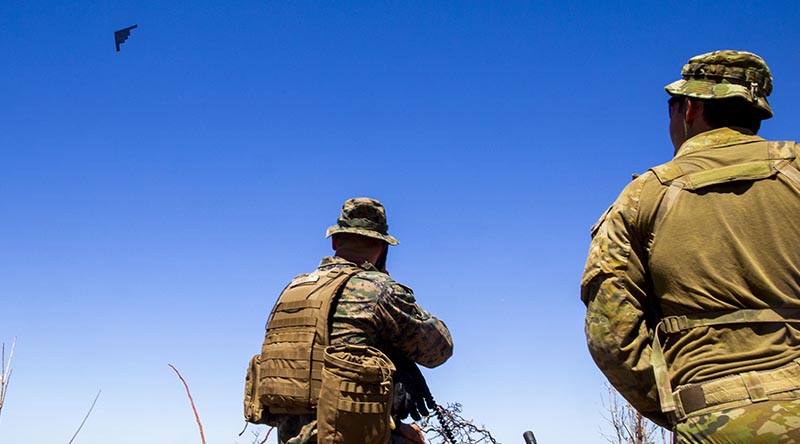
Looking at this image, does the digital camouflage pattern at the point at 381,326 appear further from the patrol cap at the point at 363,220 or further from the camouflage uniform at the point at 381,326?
the patrol cap at the point at 363,220

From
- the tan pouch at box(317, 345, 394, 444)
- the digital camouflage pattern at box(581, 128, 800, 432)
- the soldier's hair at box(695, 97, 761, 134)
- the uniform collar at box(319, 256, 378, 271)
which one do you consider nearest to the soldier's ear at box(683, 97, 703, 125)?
the soldier's hair at box(695, 97, 761, 134)

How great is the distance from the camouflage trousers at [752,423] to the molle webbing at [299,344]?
263 centimetres

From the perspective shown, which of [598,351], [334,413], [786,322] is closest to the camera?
[786,322]

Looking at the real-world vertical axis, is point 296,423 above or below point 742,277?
above

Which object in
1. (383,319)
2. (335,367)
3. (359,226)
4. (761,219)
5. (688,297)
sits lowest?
(688,297)

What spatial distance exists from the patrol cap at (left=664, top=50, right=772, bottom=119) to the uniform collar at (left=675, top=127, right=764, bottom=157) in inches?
5.0

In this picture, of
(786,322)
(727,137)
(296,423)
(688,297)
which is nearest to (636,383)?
(688,297)

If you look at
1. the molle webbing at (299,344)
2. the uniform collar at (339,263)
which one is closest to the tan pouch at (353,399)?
the molle webbing at (299,344)

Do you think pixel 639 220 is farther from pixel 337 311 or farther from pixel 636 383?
pixel 337 311

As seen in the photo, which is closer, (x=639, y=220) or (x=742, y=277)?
(x=742, y=277)

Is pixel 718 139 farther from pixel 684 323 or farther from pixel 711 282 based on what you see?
pixel 684 323

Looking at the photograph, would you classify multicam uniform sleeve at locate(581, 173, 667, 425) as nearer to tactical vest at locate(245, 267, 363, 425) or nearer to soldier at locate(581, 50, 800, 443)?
soldier at locate(581, 50, 800, 443)

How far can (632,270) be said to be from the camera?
3.09m

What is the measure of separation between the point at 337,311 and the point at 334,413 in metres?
0.67
